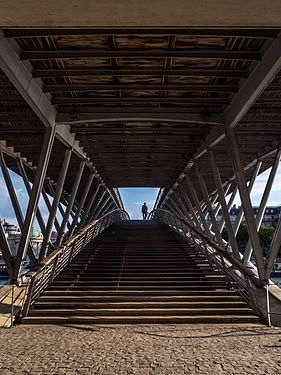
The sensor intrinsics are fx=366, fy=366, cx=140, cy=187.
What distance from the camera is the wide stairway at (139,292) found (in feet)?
26.0

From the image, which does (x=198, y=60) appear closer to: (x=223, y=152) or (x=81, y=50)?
(x=81, y=50)

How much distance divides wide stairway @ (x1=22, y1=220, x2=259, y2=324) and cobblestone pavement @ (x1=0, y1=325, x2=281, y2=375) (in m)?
0.64

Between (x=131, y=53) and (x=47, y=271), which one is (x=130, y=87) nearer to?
(x=131, y=53)

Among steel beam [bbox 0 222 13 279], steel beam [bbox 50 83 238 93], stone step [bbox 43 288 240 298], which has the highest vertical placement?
steel beam [bbox 50 83 238 93]

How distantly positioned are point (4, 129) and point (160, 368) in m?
12.1

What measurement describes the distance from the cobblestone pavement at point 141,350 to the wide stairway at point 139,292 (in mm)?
645

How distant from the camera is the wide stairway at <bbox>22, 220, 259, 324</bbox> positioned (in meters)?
7.93

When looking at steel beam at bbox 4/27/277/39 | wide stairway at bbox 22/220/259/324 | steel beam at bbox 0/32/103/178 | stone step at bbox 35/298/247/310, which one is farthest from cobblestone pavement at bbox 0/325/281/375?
steel beam at bbox 4/27/277/39

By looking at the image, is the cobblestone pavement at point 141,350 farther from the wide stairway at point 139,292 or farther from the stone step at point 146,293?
the stone step at point 146,293

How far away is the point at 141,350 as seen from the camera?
217 inches

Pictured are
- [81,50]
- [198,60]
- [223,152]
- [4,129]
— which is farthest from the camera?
[223,152]

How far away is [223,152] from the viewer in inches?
765

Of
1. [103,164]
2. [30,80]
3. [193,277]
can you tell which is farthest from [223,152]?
[30,80]

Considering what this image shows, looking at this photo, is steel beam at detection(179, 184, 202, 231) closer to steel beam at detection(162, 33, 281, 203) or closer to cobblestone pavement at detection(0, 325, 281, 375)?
steel beam at detection(162, 33, 281, 203)
